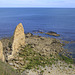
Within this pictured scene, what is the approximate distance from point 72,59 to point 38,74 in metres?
12.2

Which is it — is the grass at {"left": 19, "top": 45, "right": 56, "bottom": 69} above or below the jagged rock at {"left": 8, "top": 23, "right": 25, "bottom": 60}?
below

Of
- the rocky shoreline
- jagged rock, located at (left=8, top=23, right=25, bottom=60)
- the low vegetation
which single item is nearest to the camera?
the rocky shoreline

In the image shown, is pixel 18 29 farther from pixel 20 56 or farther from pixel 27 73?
pixel 27 73

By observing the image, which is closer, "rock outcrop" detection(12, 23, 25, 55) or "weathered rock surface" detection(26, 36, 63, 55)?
"rock outcrop" detection(12, 23, 25, 55)

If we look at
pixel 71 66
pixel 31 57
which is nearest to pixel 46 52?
pixel 31 57

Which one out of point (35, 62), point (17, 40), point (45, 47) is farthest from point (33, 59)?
point (45, 47)

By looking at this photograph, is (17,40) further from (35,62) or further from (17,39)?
(35,62)

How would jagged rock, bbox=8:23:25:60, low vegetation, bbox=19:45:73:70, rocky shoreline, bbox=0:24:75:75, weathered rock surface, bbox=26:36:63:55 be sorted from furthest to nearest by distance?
weathered rock surface, bbox=26:36:63:55 < jagged rock, bbox=8:23:25:60 < low vegetation, bbox=19:45:73:70 < rocky shoreline, bbox=0:24:75:75

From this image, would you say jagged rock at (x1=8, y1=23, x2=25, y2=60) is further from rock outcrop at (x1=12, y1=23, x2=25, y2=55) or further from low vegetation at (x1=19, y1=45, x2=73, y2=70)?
low vegetation at (x1=19, y1=45, x2=73, y2=70)

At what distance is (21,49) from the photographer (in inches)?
1135

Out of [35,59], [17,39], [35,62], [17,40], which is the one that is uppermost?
[17,39]

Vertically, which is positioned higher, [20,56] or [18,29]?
[18,29]

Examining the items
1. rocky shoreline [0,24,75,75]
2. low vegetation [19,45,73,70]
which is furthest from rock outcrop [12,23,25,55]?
low vegetation [19,45,73,70]

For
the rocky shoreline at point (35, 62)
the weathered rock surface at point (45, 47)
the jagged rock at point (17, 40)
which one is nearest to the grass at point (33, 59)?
the rocky shoreline at point (35, 62)
